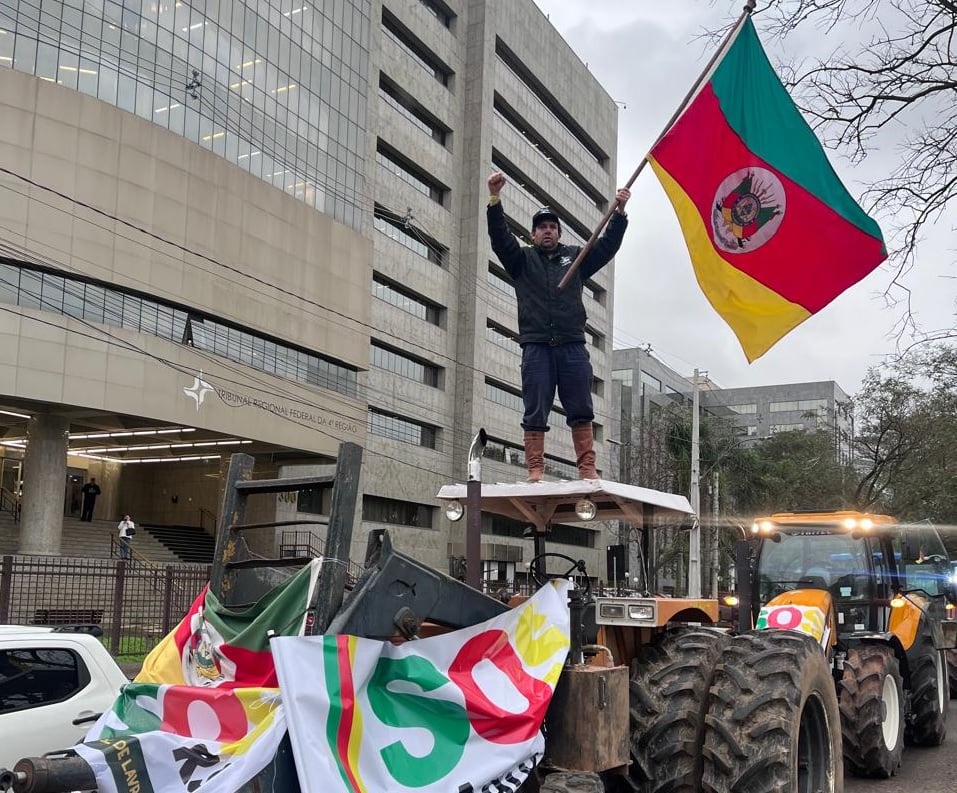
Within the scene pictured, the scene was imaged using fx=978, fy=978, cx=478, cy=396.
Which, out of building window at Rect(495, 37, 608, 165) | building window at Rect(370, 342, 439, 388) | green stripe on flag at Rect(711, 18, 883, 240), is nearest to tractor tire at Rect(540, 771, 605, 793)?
green stripe on flag at Rect(711, 18, 883, 240)

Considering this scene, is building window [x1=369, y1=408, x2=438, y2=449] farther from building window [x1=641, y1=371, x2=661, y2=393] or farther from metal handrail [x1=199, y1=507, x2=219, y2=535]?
building window [x1=641, y1=371, x2=661, y2=393]

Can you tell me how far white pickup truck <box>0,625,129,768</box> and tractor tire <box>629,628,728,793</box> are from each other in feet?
11.2

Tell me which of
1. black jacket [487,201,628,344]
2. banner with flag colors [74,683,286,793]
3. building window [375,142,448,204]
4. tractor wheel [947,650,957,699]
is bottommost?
tractor wheel [947,650,957,699]

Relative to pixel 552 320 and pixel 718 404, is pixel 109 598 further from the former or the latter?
pixel 718 404

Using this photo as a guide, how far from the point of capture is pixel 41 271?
30156mm

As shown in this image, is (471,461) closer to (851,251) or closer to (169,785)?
(169,785)

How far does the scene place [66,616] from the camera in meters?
17.6

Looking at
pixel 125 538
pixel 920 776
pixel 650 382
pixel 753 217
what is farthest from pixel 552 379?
pixel 650 382

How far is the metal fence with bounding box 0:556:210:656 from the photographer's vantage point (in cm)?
1666

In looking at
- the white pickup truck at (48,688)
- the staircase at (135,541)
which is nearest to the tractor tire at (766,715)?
the white pickup truck at (48,688)

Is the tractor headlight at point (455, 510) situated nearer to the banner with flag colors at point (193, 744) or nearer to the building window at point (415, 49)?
the banner with flag colors at point (193, 744)

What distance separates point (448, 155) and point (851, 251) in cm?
4623

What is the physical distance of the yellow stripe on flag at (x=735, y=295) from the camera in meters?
7.59

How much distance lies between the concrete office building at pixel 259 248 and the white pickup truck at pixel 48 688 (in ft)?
70.8
